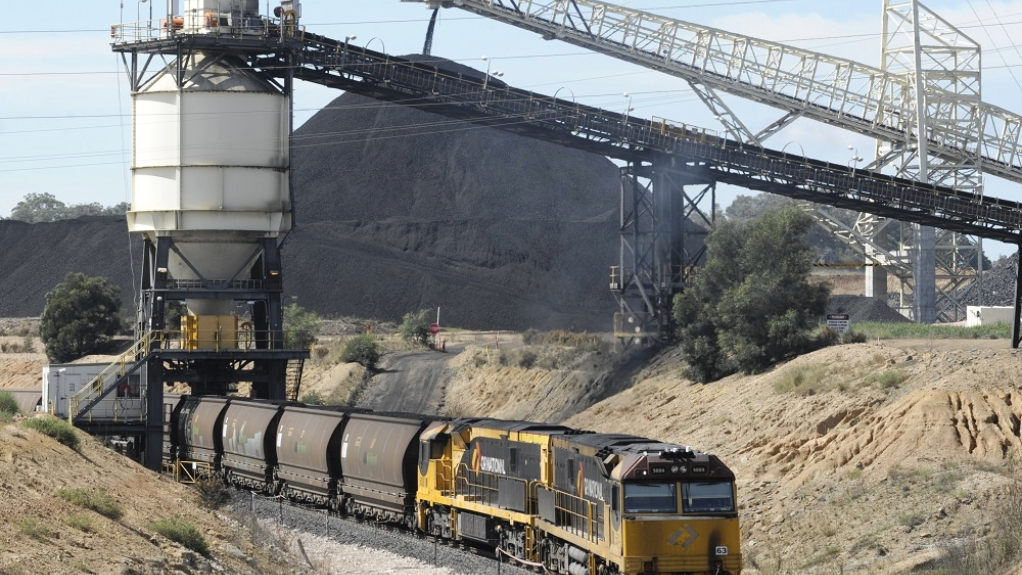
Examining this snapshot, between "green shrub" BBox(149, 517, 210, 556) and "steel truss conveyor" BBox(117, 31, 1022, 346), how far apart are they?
90.4 feet

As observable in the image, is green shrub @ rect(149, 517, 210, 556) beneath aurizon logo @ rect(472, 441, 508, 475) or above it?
beneath

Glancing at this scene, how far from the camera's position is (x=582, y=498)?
26.4m

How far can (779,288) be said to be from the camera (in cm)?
5622

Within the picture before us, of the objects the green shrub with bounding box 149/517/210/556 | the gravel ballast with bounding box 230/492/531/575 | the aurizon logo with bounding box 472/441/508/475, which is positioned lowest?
the gravel ballast with bounding box 230/492/531/575

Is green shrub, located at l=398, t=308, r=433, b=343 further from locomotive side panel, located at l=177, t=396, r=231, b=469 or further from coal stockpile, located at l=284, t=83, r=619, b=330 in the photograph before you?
locomotive side panel, located at l=177, t=396, r=231, b=469

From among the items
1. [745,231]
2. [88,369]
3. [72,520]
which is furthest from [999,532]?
[88,369]

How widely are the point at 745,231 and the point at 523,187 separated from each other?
86.9 meters

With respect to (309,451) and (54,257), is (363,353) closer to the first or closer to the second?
(309,451)

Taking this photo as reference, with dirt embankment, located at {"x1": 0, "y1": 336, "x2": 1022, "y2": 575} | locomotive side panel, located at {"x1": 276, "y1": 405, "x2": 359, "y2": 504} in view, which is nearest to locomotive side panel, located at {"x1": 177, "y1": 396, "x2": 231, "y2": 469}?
dirt embankment, located at {"x1": 0, "y1": 336, "x2": 1022, "y2": 575}

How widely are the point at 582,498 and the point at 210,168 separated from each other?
30.2 meters

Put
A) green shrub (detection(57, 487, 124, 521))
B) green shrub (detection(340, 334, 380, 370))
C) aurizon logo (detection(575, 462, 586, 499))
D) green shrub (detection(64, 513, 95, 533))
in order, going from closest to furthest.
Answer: aurizon logo (detection(575, 462, 586, 499))
green shrub (detection(64, 513, 95, 533))
green shrub (detection(57, 487, 124, 521))
green shrub (detection(340, 334, 380, 370))

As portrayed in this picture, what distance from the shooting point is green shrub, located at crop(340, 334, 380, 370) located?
3324 inches

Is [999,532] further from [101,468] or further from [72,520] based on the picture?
[101,468]

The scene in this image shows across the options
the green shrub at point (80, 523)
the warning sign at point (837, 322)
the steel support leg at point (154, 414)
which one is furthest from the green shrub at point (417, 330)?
the green shrub at point (80, 523)
